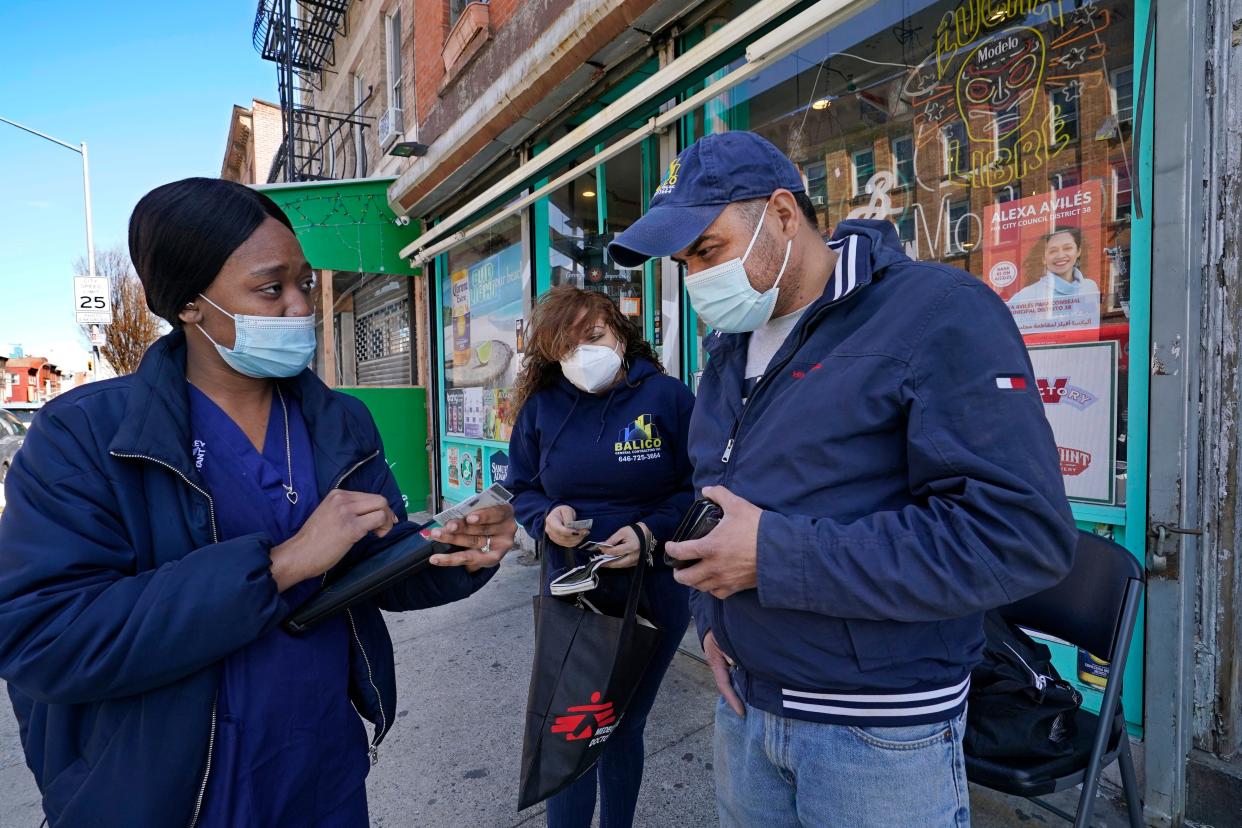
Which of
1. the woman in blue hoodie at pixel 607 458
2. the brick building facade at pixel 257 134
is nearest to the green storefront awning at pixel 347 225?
the woman in blue hoodie at pixel 607 458

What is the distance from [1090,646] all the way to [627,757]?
149cm

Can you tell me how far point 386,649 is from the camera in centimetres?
161

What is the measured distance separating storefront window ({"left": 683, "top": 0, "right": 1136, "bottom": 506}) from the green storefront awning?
18.9ft

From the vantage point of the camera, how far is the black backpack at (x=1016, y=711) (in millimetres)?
1737

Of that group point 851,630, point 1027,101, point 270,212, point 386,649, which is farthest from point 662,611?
point 1027,101

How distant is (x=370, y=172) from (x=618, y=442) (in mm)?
10122

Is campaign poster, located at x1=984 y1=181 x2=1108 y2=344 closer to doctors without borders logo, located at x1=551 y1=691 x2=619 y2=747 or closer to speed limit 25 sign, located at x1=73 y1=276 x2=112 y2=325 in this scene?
doctors without borders logo, located at x1=551 y1=691 x2=619 y2=747

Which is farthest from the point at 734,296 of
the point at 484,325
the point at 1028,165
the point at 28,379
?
the point at 28,379

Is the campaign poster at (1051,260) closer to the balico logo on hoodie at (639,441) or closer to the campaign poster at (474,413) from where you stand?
the balico logo on hoodie at (639,441)

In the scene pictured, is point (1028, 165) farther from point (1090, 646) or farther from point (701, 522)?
point (701, 522)

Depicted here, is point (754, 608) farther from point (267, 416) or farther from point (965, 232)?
point (965, 232)

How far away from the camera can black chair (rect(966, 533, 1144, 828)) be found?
173cm

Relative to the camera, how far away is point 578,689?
74.2 inches

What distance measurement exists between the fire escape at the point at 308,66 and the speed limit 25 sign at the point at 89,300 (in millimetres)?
5248
